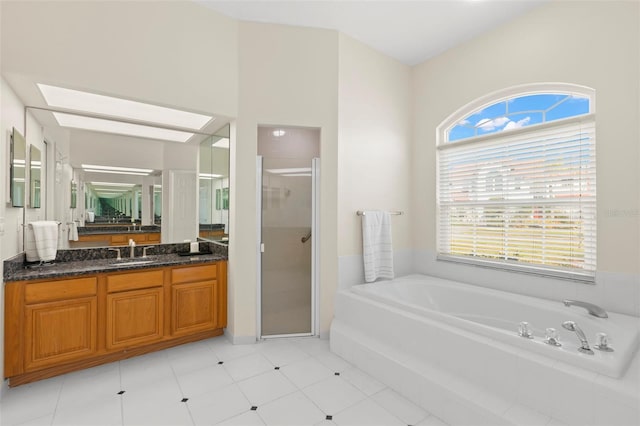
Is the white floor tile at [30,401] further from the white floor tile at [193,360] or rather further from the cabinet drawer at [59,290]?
the white floor tile at [193,360]

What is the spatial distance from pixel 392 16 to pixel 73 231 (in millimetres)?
3570

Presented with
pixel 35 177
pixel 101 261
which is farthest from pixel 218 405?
pixel 35 177

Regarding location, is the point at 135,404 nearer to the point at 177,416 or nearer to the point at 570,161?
the point at 177,416

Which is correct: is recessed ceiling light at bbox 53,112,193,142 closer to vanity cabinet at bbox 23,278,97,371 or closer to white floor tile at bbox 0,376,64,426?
vanity cabinet at bbox 23,278,97,371

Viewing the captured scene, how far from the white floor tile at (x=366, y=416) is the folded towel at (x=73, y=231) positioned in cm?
273

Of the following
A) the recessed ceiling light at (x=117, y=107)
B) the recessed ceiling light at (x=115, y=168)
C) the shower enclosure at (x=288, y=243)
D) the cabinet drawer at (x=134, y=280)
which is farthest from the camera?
the shower enclosure at (x=288, y=243)

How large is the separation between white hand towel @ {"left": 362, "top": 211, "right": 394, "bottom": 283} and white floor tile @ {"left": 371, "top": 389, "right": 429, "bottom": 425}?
123 centimetres

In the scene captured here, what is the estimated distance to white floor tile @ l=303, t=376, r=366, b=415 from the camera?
6.75ft

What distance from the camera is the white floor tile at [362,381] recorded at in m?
2.24

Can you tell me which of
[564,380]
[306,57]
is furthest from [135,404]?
[306,57]

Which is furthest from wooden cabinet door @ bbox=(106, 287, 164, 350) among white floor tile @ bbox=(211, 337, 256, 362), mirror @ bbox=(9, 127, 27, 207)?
mirror @ bbox=(9, 127, 27, 207)

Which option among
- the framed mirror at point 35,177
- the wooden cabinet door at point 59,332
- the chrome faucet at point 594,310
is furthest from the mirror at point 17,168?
the chrome faucet at point 594,310

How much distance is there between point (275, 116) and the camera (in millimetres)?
3027

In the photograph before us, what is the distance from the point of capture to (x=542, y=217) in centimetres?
279
